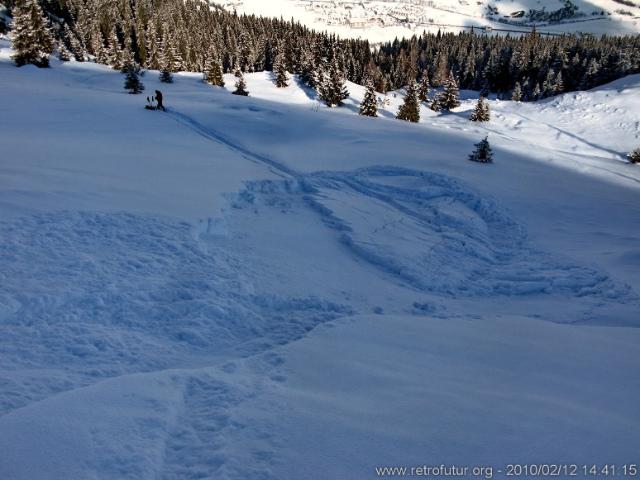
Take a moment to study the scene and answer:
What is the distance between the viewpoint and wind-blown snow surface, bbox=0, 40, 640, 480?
368 cm

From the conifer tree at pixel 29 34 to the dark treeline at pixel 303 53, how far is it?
58.1 feet

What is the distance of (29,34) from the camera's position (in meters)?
35.8

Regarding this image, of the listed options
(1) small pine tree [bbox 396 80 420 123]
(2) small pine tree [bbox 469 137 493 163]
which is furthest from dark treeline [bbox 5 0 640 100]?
(2) small pine tree [bbox 469 137 493 163]

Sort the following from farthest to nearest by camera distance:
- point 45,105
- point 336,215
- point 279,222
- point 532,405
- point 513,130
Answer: point 513,130, point 45,105, point 336,215, point 279,222, point 532,405

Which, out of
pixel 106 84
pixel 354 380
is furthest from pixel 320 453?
pixel 106 84

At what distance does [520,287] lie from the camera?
938 cm

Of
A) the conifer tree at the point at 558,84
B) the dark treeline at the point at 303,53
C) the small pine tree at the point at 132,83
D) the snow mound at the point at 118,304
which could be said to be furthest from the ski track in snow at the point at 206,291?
the conifer tree at the point at 558,84

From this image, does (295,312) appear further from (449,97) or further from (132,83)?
(449,97)

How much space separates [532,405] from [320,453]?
2.53 m

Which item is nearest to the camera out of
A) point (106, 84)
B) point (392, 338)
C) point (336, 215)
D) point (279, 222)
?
point (392, 338)

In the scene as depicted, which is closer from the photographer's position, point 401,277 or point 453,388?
point 453,388

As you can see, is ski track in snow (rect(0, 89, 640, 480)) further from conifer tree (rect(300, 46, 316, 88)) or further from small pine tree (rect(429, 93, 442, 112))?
conifer tree (rect(300, 46, 316, 88))

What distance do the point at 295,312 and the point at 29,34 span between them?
44492mm

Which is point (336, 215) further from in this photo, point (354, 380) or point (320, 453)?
point (320, 453)
